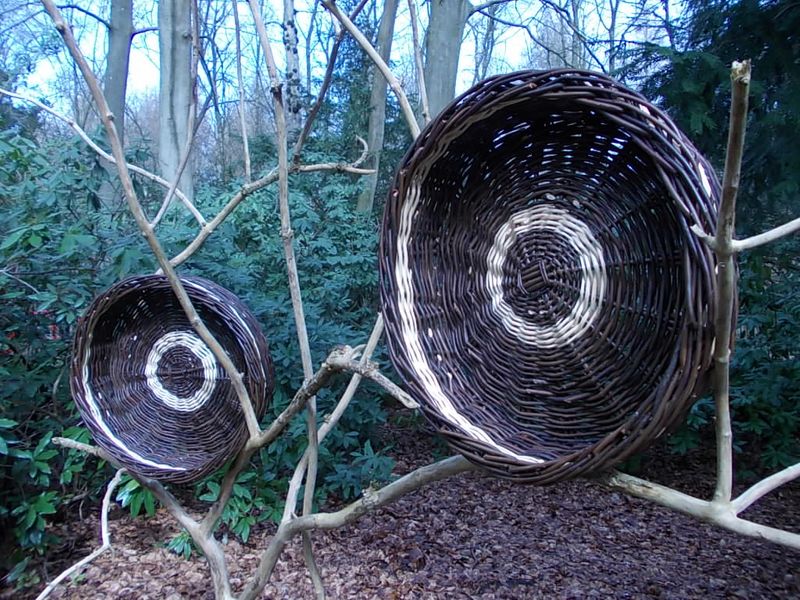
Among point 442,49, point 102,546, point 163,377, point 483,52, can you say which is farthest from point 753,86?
A: point 483,52

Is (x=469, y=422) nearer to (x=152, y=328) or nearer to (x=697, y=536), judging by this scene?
(x=152, y=328)

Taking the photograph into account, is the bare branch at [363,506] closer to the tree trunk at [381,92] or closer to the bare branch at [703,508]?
the bare branch at [703,508]

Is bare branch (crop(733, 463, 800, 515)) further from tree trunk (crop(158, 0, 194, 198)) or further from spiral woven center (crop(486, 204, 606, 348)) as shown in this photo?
tree trunk (crop(158, 0, 194, 198))

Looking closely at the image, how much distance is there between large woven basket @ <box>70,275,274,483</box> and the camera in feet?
4.67

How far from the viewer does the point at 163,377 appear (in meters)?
1.66

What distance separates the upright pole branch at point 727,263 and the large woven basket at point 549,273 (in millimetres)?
20

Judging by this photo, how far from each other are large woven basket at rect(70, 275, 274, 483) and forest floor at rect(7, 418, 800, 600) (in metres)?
0.76

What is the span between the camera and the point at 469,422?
3.06 feet

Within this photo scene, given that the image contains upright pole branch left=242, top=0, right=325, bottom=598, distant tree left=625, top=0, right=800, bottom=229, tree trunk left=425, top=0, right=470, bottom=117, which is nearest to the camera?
upright pole branch left=242, top=0, right=325, bottom=598

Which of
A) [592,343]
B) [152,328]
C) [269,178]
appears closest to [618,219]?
[592,343]

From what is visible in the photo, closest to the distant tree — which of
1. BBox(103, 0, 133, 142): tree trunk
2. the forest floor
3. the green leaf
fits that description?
the forest floor

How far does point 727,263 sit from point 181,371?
4.67ft

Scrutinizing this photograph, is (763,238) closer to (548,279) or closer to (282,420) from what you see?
(548,279)

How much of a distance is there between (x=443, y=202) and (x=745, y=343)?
2420 millimetres
